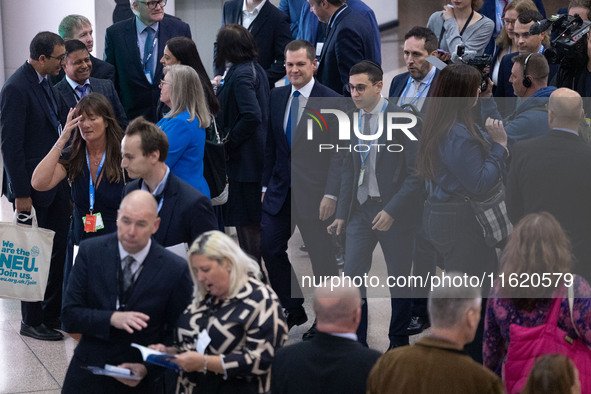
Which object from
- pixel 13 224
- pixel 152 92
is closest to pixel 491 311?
pixel 13 224

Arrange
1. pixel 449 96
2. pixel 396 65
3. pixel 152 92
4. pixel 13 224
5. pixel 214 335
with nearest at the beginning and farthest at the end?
pixel 214 335 → pixel 449 96 → pixel 13 224 → pixel 152 92 → pixel 396 65

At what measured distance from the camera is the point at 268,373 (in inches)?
153

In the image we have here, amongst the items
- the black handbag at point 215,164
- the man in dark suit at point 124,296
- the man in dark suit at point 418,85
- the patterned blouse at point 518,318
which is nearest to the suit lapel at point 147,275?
the man in dark suit at point 124,296

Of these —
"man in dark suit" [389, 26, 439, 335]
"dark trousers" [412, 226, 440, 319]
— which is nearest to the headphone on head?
"man in dark suit" [389, 26, 439, 335]

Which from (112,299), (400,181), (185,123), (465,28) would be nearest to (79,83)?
(185,123)

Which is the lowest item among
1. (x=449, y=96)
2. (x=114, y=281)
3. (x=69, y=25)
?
(x=114, y=281)

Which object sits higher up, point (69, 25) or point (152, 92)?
point (69, 25)

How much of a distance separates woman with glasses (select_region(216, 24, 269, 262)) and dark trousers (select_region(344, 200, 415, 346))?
1295 mm

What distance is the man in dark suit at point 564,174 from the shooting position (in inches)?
185

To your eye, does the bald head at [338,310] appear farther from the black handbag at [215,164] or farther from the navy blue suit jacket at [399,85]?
the navy blue suit jacket at [399,85]

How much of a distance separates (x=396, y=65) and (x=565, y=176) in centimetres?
1050

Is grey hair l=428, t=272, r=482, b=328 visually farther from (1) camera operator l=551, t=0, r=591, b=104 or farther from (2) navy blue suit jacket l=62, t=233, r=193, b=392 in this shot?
(1) camera operator l=551, t=0, r=591, b=104

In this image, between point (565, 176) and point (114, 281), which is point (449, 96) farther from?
point (114, 281)

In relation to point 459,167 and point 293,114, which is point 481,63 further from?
point 459,167
